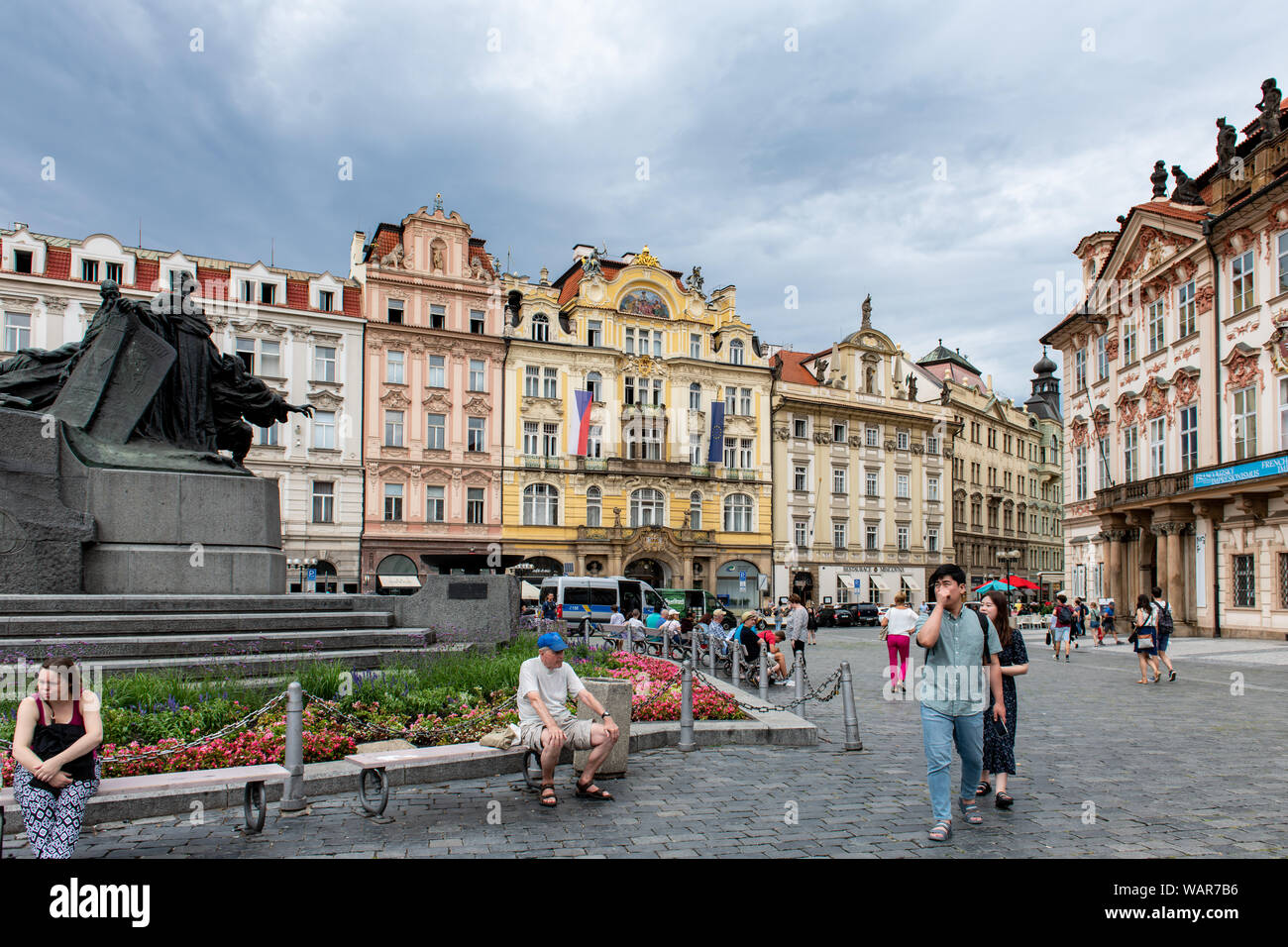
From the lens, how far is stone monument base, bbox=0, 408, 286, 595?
1074 cm

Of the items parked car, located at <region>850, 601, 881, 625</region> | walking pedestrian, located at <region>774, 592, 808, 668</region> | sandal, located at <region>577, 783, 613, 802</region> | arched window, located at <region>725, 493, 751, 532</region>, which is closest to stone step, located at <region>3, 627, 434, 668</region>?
sandal, located at <region>577, 783, 613, 802</region>

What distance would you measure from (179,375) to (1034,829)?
37.2ft

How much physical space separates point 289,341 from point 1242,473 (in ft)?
115

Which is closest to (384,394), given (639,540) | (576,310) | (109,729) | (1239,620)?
(576,310)

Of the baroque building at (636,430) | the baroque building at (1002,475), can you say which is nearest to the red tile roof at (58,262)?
the baroque building at (636,430)

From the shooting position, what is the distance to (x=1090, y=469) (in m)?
39.2

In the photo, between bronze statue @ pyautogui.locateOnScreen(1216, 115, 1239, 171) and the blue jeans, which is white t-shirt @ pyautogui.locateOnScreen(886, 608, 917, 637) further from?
bronze statue @ pyautogui.locateOnScreen(1216, 115, 1239, 171)

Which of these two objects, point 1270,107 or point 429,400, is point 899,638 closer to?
point 1270,107

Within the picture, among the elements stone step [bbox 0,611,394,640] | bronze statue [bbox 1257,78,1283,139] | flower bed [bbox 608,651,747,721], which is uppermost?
bronze statue [bbox 1257,78,1283,139]

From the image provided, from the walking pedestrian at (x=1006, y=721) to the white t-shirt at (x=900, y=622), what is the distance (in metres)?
8.66

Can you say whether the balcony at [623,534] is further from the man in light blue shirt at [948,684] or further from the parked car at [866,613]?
the man in light blue shirt at [948,684]

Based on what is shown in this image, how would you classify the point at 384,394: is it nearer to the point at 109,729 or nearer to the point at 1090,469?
the point at 1090,469

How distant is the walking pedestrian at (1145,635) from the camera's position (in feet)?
60.9

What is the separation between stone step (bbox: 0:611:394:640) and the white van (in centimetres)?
2217
